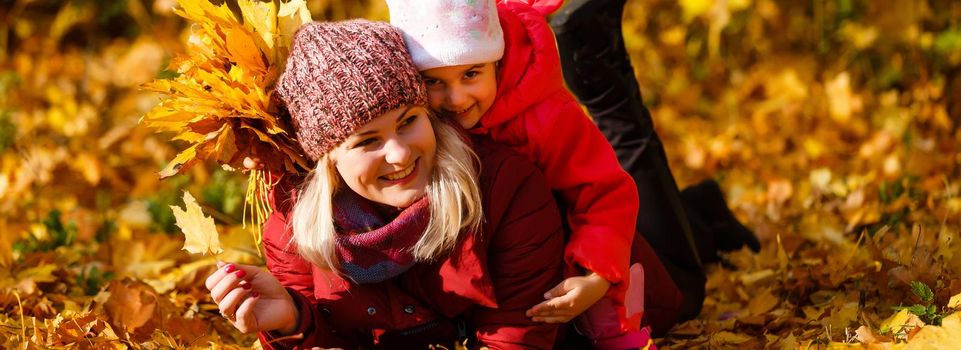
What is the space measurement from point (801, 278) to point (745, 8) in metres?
2.44

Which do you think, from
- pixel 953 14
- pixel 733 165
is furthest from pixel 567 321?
pixel 953 14

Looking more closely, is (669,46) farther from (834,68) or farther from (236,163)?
(236,163)

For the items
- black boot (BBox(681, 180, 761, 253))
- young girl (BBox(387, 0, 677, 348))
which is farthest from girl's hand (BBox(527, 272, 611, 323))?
black boot (BBox(681, 180, 761, 253))

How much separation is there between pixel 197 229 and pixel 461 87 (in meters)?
0.67

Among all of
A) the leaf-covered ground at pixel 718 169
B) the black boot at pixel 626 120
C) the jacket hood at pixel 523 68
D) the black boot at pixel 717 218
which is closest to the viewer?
the jacket hood at pixel 523 68

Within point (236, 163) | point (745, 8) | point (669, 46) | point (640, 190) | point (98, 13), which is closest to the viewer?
point (236, 163)

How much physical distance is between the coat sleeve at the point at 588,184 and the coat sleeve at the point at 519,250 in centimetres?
7

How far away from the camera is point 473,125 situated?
2523 mm

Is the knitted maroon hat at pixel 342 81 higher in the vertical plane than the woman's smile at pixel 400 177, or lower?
higher

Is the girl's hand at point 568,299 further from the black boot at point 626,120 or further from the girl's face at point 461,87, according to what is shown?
the black boot at point 626,120

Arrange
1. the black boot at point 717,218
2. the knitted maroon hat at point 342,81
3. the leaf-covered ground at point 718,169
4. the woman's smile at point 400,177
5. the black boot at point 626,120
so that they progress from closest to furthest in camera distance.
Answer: the knitted maroon hat at point 342,81, the woman's smile at point 400,177, the leaf-covered ground at point 718,169, the black boot at point 626,120, the black boot at point 717,218

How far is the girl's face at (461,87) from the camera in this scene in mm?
2403

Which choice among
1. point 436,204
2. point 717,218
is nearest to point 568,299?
point 436,204

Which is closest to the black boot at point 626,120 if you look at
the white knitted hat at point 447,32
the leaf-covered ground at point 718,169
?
the leaf-covered ground at point 718,169
